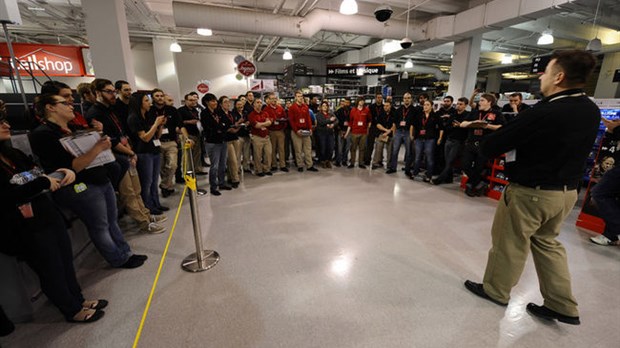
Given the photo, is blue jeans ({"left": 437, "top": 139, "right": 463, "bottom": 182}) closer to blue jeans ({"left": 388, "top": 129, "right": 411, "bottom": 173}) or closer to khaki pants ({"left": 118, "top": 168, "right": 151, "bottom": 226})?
blue jeans ({"left": 388, "top": 129, "right": 411, "bottom": 173})

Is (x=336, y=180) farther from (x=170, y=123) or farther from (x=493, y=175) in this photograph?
(x=170, y=123)

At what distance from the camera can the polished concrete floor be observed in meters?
1.71

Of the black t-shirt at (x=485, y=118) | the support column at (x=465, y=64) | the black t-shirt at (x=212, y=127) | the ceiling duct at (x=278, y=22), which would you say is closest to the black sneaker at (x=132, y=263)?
the black t-shirt at (x=212, y=127)

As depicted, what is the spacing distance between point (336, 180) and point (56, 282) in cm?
414

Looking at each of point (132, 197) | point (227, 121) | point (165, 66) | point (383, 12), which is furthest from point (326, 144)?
point (165, 66)

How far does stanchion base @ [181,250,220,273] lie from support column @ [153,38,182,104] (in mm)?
10195

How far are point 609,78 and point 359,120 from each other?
11588 millimetres

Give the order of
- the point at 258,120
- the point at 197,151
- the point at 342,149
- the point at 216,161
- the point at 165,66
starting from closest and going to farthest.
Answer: the point at 216,161, the point at 258,120, the point at 197,151, the point at 342,149, the point at 165,66

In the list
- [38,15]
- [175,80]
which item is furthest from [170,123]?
[175,80]

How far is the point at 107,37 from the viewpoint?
4.20m

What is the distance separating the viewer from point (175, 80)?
10977 mm

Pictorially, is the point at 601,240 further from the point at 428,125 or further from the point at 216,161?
the point at 216,161

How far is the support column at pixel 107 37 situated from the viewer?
13.5 ft

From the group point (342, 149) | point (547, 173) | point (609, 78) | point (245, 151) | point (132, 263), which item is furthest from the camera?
point (609, 78)
